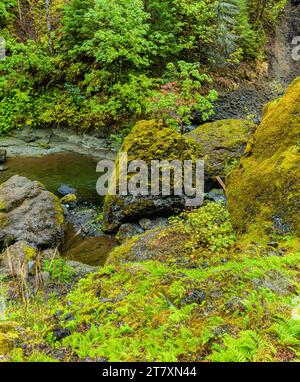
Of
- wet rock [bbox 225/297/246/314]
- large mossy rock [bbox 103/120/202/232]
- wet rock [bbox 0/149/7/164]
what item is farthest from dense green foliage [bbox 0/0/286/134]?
wet rock [bbox 225/297/246/314]

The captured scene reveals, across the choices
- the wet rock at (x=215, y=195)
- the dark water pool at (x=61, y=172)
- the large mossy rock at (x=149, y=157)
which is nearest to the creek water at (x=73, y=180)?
the dark water pool at (x=61, y=172)

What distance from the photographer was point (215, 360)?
9.70 feet

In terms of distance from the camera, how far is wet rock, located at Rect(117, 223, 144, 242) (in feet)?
29.1

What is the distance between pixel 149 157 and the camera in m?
9.38

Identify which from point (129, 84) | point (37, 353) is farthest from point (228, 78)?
point (37, 353)

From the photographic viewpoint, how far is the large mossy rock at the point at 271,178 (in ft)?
18.5

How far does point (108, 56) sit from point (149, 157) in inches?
238

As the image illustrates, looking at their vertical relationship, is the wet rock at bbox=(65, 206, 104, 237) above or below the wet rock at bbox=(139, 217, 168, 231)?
below

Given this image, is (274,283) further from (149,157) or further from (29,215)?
(29,215)

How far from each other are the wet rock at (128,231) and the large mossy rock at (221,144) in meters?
2.64

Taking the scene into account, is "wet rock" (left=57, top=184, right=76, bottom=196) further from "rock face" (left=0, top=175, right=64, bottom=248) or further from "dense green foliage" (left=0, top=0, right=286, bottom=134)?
"dense green foliage" (left=0, top=0, right=286, bottom=134)

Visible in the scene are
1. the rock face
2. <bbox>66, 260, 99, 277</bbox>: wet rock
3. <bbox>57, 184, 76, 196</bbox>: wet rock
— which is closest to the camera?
<bbox>66, 260, 99, 277</bbox>: wet rock

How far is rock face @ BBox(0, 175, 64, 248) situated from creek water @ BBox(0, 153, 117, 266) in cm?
57

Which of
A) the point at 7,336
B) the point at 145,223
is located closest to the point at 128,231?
the point at 145,223
